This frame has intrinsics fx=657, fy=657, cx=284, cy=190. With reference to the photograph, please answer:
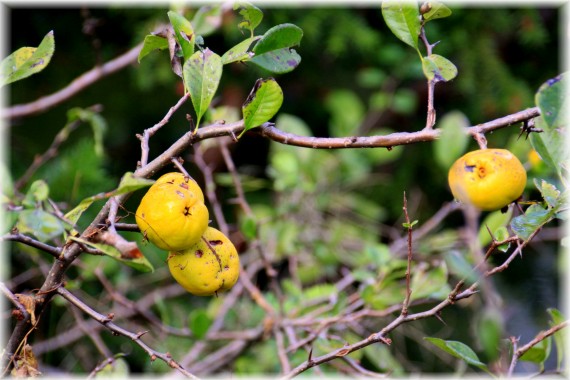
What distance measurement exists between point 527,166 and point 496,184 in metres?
0.71

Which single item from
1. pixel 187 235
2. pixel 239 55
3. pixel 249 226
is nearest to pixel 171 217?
pixel 187 235

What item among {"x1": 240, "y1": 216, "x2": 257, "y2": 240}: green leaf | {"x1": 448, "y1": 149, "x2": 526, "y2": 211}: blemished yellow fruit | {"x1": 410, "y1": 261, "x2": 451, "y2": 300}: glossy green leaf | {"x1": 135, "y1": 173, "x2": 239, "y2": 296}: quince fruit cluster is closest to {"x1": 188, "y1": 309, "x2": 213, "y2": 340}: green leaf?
{"x1": 240, "y1": 216, "x2": 257, "y2": 240}: green leaf

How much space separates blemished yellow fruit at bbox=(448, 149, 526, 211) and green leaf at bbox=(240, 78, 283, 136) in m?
0.16

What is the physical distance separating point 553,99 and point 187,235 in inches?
11.2

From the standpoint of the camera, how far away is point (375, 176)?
173cm

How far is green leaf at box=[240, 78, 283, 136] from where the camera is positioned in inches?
20.2

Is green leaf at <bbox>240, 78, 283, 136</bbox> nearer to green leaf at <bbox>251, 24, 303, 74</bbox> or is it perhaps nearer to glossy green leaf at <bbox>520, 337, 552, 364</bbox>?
green leaf at <bbox>251, 24, 303, 74</bbox>

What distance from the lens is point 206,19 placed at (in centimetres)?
89

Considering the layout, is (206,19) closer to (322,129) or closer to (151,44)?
(151,44)

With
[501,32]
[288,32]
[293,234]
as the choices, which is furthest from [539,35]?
[288,32]

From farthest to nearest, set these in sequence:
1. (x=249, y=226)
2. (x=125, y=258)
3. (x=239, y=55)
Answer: (x=249, y=226), (x=239, y=55), (x=125, y=258)

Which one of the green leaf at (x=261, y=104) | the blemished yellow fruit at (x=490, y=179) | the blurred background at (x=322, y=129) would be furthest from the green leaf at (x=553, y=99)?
the blurred background at (x=322, y=129)

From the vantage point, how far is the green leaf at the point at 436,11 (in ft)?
1.84

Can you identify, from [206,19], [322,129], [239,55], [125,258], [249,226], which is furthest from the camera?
→ [322,129]
